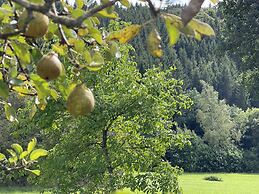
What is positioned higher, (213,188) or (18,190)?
(18,190)

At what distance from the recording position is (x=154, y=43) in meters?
0.88

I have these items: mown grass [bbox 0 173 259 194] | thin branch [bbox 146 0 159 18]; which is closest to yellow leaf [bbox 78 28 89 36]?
thin branch [bbox 146 0 159 18]

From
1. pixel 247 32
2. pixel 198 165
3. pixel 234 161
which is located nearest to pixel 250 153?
pixel 234 161

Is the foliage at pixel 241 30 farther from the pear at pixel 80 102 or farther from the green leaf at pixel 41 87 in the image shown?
the pear at pixel 80 102

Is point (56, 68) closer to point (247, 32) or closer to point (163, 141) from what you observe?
point (163, 141)

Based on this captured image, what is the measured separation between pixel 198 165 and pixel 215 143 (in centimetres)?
230

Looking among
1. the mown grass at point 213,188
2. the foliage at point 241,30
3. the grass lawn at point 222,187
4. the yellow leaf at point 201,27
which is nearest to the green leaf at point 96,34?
the yellow leaf at point 201,27

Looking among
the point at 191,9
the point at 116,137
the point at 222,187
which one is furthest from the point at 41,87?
the point at 222,187

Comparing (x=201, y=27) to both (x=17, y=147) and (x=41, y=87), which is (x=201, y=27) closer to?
(x=41, y=87)

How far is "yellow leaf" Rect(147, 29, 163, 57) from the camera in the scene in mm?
848

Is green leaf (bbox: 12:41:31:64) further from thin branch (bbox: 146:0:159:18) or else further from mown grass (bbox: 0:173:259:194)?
mown grass (bbox: 0:173:259:194)

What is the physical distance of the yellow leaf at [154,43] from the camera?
0.85 metres

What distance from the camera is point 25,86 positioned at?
1.42 m

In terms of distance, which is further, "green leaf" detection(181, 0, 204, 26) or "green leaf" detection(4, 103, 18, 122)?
"green leaf" detection(4, 103, 18, 122)
